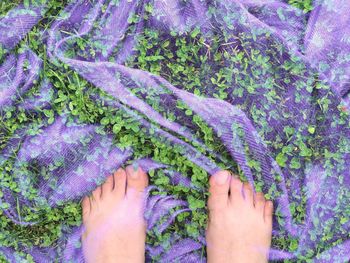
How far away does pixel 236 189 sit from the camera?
5.87ft

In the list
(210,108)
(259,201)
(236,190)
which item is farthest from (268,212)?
(210,108)

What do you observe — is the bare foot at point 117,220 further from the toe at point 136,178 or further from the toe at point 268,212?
the toe at point 268,212

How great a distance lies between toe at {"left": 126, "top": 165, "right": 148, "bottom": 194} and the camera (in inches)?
70.1

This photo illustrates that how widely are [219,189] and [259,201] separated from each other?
7.1 inches

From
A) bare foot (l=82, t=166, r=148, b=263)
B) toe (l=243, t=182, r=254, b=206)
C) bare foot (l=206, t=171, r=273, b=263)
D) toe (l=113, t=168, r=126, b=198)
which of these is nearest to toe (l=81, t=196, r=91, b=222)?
bare foot (l=82, t=166, r=148, b=263)

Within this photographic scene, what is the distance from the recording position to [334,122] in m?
1.71

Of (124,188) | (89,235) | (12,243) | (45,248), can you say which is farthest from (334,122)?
(12,243)

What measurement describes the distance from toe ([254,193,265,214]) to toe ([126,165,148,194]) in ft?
1.54

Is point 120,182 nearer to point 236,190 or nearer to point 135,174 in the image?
point 135,174

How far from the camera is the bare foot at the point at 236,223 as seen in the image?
177 cm

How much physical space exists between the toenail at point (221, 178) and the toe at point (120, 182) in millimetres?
389

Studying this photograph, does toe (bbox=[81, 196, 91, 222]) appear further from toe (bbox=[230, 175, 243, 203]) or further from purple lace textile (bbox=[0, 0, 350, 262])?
toe (bbox=[230, 175, 243, 203])

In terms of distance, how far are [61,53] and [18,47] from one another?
0.63ft

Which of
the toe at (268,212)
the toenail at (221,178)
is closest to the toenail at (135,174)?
the toenail at (221,178)
